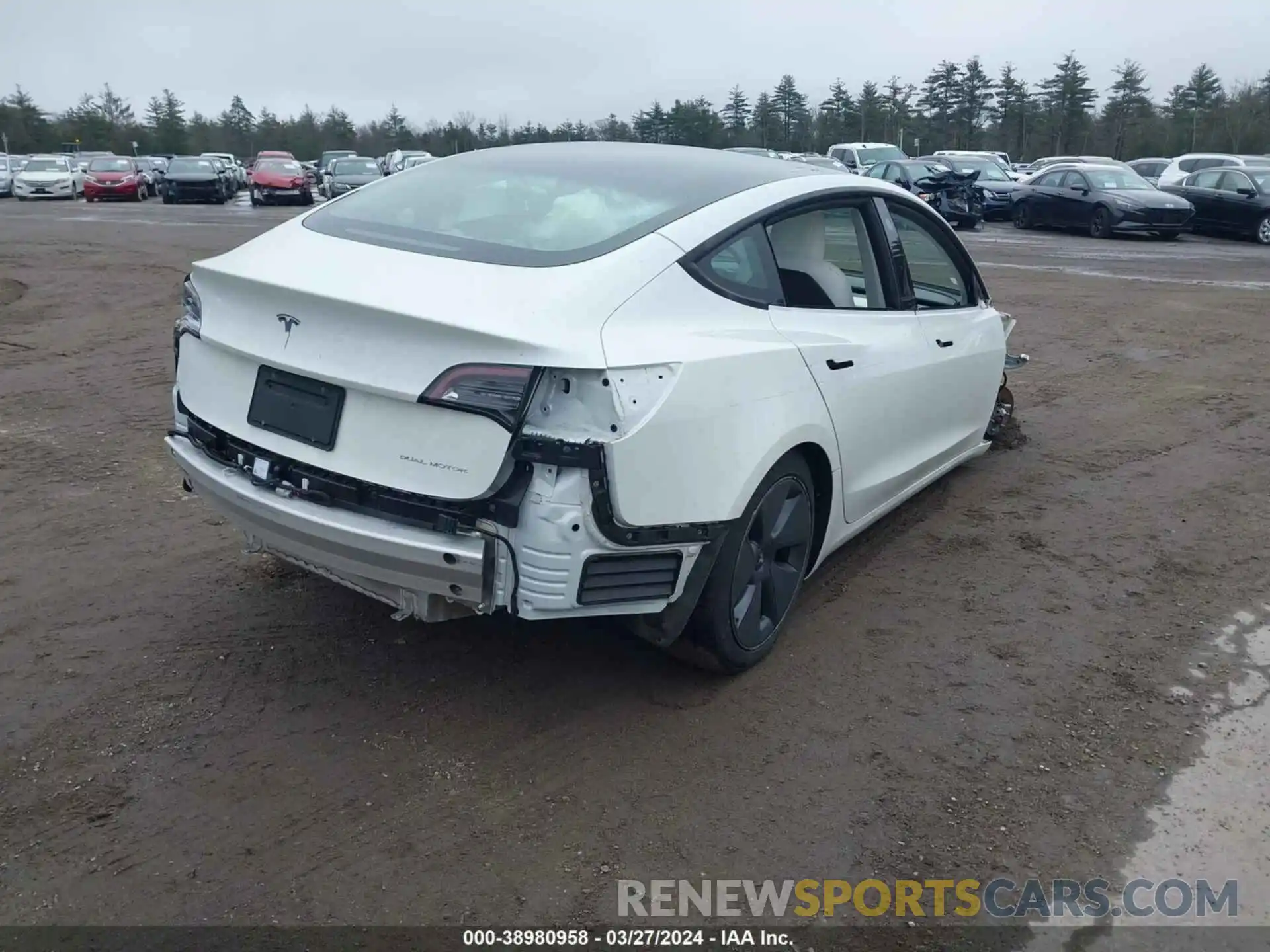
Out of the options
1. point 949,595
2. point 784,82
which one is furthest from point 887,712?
point 784,82

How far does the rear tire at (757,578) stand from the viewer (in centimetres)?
361

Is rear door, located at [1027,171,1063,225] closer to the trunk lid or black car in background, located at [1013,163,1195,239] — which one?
black car in background, located at [1013,163,1195,239]

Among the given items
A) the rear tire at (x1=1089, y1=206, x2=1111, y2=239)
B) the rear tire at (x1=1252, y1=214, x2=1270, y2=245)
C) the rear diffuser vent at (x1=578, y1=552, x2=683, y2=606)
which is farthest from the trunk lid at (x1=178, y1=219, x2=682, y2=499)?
the rear tire at (x1=1252, y1=214, x2=1270, y2=245)

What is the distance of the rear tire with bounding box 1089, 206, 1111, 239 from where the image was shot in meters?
21.6

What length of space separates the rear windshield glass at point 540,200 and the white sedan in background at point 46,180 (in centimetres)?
3735

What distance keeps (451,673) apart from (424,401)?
1.24 meters

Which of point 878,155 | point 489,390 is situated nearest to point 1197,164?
point 878,155

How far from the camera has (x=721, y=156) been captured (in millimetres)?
4461

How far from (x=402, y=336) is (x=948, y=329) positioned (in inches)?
114

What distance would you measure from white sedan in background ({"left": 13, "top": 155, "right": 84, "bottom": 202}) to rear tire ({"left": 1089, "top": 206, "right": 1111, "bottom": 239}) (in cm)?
3177

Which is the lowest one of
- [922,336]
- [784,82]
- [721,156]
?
[922,336]

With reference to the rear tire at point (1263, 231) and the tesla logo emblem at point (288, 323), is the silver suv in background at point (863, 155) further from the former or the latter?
the tesla logo emblem at point (288, 323)

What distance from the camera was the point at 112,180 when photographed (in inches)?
1369

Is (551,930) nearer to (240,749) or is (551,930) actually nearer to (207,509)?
(240,749)
